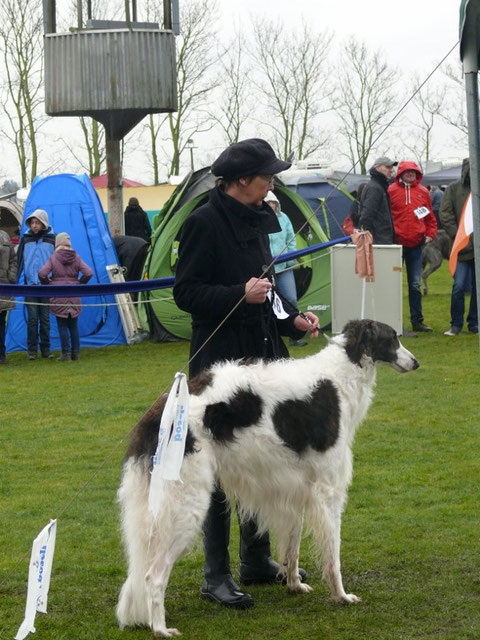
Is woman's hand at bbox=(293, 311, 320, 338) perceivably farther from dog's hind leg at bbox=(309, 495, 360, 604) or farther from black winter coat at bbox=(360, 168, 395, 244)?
black winter coat at bbox=(360, 168, 395, 244)

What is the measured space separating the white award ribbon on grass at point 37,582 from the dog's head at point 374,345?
1.63m

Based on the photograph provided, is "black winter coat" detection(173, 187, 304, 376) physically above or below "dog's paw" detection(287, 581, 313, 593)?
above

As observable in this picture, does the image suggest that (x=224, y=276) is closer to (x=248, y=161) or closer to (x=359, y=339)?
(x=248, y=161)

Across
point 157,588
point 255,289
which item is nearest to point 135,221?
point 255,289

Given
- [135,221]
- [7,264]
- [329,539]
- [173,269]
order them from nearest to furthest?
[329,539]
[7,264]
[173,269]
[135,221]

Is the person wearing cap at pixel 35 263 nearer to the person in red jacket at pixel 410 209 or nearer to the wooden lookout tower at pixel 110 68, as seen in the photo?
the wooden lookout tower at pixel 110 68

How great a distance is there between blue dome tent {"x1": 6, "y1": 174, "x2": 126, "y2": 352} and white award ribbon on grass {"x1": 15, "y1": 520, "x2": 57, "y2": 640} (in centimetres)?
1042

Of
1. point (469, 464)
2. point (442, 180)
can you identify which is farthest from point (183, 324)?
point (442, 180)

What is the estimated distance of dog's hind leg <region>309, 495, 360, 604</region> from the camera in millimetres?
4621

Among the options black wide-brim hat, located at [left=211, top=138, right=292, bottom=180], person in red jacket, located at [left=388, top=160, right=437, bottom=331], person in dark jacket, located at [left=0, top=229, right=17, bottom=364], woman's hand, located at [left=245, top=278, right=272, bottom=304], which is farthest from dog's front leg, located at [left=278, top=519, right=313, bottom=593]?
person in dark jacket, located at [left=0, top=229, right=17, bottom=364]

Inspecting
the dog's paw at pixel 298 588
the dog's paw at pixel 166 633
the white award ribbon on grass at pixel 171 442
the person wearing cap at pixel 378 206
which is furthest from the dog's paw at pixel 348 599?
the person wearing cap at pixel 378 206

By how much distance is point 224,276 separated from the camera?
4789mm

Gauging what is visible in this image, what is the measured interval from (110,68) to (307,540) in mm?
11434

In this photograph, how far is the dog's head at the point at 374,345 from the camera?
4.83 m
